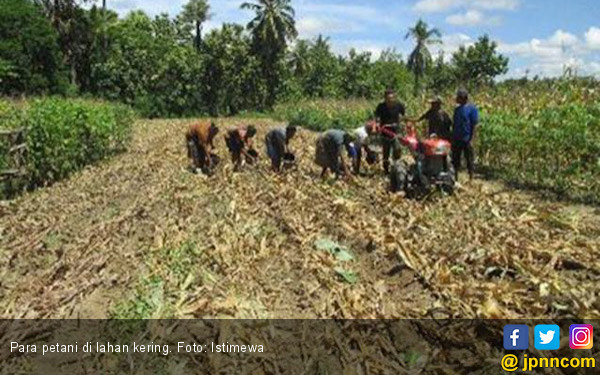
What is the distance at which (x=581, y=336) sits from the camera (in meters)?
4.55

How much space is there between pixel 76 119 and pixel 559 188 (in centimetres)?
1156

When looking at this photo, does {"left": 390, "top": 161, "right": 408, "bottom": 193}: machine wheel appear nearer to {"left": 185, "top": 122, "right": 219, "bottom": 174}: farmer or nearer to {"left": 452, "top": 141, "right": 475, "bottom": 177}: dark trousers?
{"left": 452, "top": 141, "right": 475, "bottom": 177}: dark trousers

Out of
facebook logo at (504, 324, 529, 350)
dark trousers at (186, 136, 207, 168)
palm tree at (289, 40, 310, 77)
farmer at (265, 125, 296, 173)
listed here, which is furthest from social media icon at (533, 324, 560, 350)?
palm tree at (289, 40, 310, 77)

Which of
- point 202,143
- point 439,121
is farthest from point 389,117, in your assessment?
point 202,143

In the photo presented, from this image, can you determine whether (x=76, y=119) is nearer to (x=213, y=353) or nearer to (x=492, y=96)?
(x=492, y=96)

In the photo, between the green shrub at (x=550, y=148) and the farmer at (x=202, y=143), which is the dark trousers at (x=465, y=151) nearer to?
the green shrub at (x=550, y=148)

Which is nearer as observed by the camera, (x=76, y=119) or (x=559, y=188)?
(x=559, y=188)

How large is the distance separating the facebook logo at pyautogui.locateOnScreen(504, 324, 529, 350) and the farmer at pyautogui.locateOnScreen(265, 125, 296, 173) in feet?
23.4

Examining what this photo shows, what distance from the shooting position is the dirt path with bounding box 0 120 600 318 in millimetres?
5445

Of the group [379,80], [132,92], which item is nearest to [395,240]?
[132,92]

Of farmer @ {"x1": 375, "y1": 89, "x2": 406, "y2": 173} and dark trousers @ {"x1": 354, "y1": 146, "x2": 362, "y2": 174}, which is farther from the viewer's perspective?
dark trousers @ {"x1": 354, "y1": 146, "x2": 362, "y2": 174}

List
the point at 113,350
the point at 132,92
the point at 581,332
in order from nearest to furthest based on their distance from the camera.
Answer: the point at 581,332
the point at 113,350
the point at 132,92

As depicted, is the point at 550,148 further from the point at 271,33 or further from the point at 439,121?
the point at 271,33

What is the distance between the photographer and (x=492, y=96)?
17.4 meters
